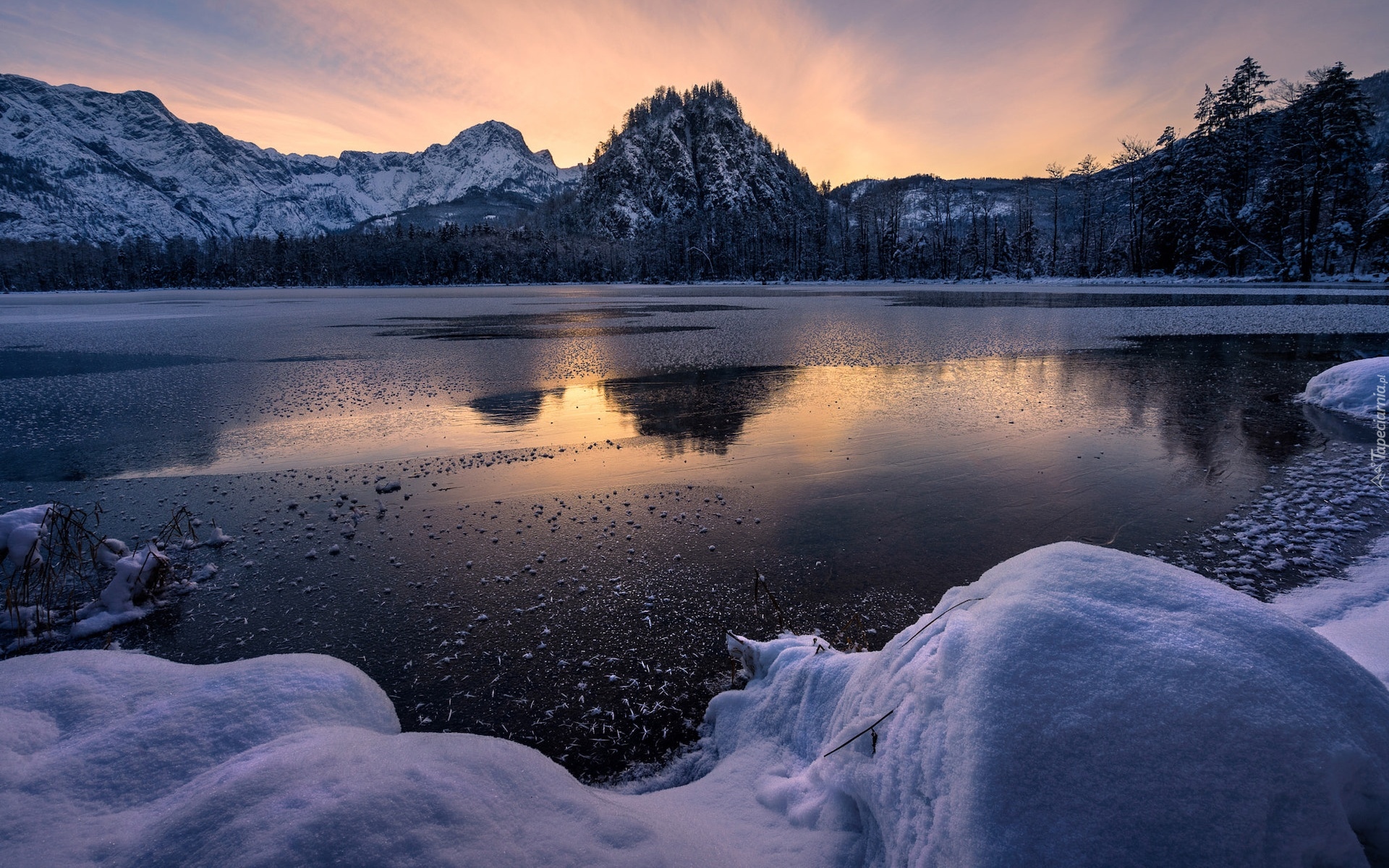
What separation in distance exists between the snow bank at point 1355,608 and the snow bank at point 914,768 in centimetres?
179

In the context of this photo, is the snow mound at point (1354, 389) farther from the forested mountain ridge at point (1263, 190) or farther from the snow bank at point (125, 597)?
the forested mountain ridge at point (1263, 190)

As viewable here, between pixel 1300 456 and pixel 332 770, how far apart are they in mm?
11816

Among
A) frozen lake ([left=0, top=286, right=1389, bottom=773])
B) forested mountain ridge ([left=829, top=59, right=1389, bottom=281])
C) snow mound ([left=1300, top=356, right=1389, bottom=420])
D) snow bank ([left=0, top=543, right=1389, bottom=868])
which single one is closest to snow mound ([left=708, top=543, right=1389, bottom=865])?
snow bank ([left=0, top=543, right=1389, bottom=868])

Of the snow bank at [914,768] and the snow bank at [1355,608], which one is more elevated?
the snow bank at [914,768]

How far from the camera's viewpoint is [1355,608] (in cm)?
479

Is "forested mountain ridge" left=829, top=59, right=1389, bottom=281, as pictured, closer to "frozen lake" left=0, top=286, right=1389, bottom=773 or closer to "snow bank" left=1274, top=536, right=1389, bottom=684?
"frozen lake" left=0, top=286, right=1389, bottom=773

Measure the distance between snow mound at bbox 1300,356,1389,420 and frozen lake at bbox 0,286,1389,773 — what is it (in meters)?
0.54

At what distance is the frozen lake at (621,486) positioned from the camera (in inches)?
192

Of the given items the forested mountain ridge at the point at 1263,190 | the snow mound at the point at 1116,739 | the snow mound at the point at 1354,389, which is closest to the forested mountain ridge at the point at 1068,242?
the forested mountain ridge at the point at 1263,190

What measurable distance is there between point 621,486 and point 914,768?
600cm

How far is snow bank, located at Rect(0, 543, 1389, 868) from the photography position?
2.08 metres

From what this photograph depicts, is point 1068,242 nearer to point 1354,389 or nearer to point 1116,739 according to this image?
point 1354,389

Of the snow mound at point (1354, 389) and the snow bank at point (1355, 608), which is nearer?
the snow bank at point (1355, 608)

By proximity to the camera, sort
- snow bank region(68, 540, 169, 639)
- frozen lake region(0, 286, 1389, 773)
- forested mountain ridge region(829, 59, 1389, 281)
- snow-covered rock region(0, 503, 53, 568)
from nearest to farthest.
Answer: frozen lake region(0, 286, 1389, 773) → snow bank region(68, 540, 169, 639) → snow-covered rock region(0, 503, 53, 568) → forested mountain ridge region(829, 59, 1389, 281)
